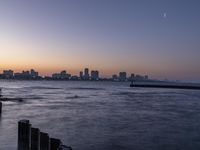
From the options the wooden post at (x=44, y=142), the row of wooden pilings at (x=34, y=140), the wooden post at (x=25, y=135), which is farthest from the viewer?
the wooden post at (x=25, y=135)

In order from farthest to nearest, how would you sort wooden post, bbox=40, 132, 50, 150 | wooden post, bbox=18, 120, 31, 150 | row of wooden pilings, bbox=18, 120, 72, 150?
wooden post, bbox=18, 120, 31, 150 → row of wooden pilings, bbox=18, 120, 72, 150 → wooden post, bbox=40, 132, 50, 150

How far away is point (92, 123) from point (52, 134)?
10.1 metres

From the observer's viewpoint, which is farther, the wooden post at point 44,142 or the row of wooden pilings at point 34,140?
the row of wooden pilings at point 34,140

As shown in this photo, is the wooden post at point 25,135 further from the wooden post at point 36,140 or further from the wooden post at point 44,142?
the wooden post at point 44,142

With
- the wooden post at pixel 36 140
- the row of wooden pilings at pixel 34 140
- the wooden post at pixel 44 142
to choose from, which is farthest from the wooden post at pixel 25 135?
the wooden post at pixel 44 142

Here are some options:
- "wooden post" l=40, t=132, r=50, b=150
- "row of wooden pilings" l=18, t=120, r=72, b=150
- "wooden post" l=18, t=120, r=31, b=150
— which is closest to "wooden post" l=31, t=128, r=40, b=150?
"row of wooden pilings" l=18, t=120, r=72, b=150

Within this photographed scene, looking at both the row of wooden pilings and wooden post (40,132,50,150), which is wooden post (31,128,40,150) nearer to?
the row of wooden pilings

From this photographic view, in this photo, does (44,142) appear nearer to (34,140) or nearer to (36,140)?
(36,140)

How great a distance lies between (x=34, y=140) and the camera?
56.9 ft

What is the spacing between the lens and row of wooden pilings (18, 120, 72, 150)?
17.1m

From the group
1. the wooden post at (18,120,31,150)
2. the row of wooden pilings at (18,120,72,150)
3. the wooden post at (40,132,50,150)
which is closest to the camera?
the wooden post at (40,132,50,150)

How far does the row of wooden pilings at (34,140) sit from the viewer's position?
1712 cm

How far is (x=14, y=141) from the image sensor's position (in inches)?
1099

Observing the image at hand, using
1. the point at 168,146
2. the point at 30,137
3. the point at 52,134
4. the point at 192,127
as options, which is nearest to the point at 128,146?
the point at 168,146
